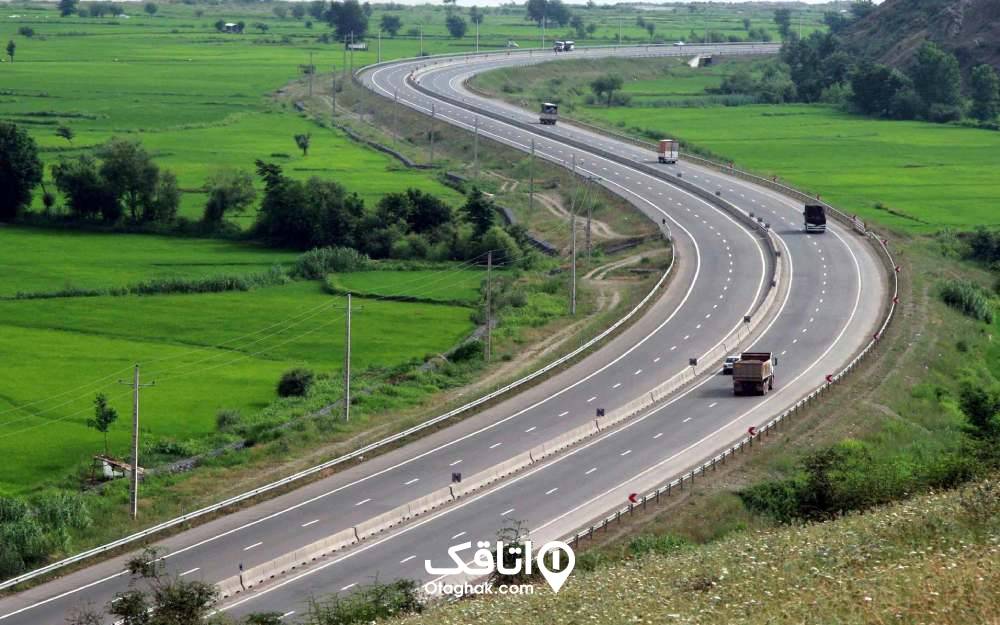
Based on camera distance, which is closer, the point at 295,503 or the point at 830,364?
the point at 295,503

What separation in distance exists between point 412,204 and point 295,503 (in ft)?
198

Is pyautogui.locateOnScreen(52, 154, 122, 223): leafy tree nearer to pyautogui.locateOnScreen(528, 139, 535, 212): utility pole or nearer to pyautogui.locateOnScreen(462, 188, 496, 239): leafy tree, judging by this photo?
pyautogui.locateOnScreen(462, 188, 496, 239): leafy tree

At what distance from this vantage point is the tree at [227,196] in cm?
12144

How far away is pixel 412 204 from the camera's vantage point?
117062mm

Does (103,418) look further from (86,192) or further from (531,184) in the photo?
(531,184)

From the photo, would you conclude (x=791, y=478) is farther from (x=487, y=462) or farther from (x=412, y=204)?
(x=412, y=204)

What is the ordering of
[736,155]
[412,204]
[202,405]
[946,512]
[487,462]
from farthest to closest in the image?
[736,155] → [412,204] → [202,405] → [487,462] → [946,512]

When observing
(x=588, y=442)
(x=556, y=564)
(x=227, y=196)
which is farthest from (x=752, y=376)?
(x=227, y=196)

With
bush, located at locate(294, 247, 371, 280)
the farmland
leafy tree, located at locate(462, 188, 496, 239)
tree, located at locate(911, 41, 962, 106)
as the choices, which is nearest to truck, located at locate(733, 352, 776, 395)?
bush, located at locate(294, 247, 371, 280)

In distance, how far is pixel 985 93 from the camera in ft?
630

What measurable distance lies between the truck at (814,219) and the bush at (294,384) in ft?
162

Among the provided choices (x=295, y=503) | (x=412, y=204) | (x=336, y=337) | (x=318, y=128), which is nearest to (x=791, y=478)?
(x=295, y=503)

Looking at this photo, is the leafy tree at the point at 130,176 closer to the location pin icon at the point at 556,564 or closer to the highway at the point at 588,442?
the highway at the point at 588,442

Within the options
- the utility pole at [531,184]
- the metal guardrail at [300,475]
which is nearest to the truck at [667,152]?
the utility pole at [531,184]
